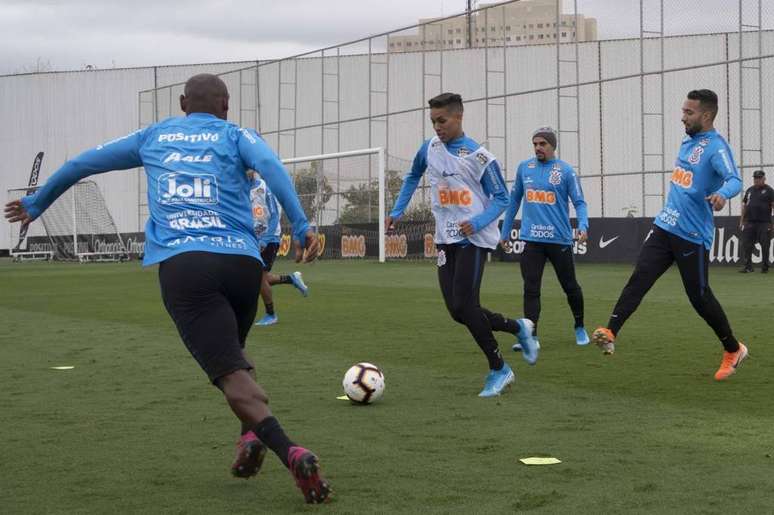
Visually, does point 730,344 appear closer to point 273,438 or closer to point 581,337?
point 581,337

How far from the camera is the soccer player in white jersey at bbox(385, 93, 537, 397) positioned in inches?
310

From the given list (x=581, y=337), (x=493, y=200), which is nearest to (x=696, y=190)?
(x=493, y=200)

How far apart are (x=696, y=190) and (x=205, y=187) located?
4674 millimetres

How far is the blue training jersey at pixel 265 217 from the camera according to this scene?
1399cm

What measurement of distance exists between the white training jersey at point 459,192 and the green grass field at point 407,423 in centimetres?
107

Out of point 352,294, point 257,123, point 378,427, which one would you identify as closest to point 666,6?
point 352,294

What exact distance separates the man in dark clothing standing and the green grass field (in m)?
11.5

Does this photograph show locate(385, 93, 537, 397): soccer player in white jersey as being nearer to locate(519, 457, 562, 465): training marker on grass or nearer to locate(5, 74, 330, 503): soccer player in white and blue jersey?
locate(519, 457, 562, 465): training marker on grass

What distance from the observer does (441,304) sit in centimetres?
1623

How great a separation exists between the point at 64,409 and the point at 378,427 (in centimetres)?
215

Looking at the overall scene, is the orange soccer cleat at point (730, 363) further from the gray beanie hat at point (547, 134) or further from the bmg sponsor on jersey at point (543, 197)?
the gray beanie hat at point (547, 134)

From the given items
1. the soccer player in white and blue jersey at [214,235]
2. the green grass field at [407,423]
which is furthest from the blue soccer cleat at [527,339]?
the soccer player in white and blue jersey at [214,235]

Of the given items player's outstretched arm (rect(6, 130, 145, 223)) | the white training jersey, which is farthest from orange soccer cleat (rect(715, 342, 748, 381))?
player's outstretched arm (rect(6, 130, 145, 223))

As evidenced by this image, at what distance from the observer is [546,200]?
11.0 meters
